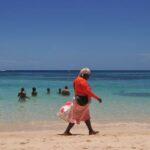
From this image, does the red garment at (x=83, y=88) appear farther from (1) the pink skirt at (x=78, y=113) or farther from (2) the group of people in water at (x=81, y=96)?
(1) the pink skirt at (x=78, y=113)

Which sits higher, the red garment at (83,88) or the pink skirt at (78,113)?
the red garment at (83,88)

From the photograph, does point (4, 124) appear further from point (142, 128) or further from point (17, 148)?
point (17, 148)

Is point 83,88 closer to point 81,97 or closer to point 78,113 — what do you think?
point 81,97

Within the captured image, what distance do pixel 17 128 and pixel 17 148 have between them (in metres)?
5.29

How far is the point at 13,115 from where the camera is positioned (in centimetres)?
1822

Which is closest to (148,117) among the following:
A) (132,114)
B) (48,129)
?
(132,114)

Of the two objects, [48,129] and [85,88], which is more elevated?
[85,88]

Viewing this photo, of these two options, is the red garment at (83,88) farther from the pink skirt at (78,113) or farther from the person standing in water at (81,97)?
the pink skirt at (78,113)

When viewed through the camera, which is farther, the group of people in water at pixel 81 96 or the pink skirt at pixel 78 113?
the pink skirt at pixel 78 113

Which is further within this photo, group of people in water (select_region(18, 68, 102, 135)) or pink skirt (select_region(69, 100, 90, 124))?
pink skirt (select_region(69, 100, 90, 124))

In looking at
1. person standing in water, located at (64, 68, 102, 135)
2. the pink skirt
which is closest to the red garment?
person standing in water, located at (64, 68, 102, 135)

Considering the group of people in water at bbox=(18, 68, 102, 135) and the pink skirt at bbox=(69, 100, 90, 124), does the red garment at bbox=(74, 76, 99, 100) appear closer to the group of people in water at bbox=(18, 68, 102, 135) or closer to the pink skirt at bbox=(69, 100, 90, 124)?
the group of people in water at bbox=(18, 68, 102, 135)

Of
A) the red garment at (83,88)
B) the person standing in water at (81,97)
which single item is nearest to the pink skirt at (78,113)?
the person standing in water at (81,97)

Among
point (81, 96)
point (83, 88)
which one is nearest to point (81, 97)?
point (81, 96)
